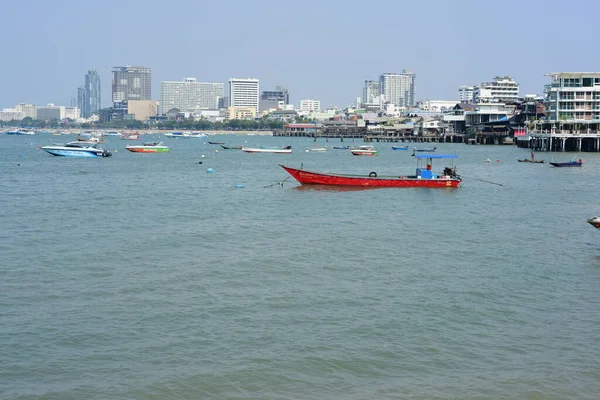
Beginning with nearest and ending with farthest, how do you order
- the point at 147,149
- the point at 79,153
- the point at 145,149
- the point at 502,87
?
the point at 79,153 < the point at 145,149 < the point at 147,149 < the point at 502,87

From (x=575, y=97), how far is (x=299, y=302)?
7652cm

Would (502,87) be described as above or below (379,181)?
above

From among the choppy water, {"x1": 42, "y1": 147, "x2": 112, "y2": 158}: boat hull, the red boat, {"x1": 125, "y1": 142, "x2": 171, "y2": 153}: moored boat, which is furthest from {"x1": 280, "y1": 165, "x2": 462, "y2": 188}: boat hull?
{"x1": 125, "y1": 142, "x2": 171, "y2": 153}: moored boat

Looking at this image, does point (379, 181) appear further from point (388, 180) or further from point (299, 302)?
point (299, 302)

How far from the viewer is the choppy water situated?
13070 millimetres

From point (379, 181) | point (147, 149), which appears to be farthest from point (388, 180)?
point (147, 149)

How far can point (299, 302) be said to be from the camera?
57.9 feet

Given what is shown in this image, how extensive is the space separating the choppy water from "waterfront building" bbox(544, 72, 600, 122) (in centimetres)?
5415

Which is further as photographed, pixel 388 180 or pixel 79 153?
pixel 79 153

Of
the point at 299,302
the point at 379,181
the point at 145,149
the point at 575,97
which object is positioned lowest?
the point at 299,302

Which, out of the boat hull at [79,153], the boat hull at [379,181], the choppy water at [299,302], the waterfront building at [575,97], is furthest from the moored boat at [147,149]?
the choppy water at [299,302]

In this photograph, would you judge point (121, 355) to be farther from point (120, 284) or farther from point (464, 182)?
point (464, 182)

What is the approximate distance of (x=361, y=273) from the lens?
20.8 metres

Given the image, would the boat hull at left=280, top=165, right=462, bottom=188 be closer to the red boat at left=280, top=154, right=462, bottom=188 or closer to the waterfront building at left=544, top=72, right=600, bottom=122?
the red boat at left=280, top=154, right=462, bottom=188
